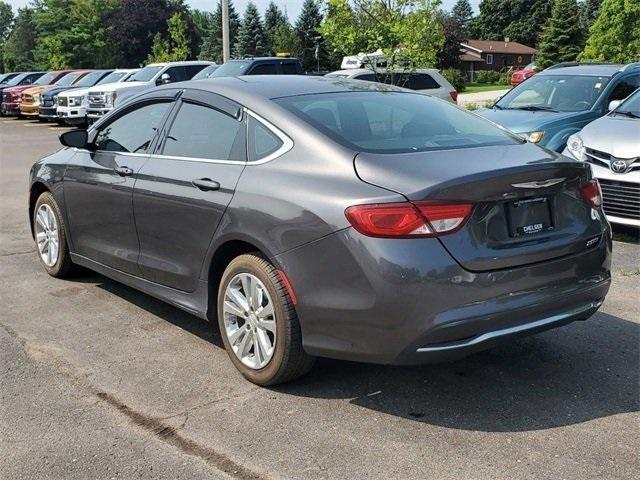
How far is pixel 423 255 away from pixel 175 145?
204 centimetres

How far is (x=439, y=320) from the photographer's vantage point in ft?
10.8

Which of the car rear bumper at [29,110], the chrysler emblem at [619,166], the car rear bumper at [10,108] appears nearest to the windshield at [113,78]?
the car rear bumper at [29,110]

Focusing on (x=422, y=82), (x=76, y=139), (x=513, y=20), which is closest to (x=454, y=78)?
(x=422, y=82)

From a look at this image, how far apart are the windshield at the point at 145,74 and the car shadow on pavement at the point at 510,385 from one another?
1812 cm

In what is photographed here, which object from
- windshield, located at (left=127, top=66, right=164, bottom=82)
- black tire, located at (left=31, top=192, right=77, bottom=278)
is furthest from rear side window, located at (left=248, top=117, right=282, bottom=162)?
windshield, located at (left=127, top=66, right=164, bottom=82)

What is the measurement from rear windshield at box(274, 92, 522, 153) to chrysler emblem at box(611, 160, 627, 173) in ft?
9.61

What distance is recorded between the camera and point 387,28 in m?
15.7

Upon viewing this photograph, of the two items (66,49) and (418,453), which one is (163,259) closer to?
(418,453)

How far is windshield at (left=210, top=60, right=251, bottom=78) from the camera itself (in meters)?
18.0

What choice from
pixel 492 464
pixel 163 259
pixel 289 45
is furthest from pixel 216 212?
pixel 289 45

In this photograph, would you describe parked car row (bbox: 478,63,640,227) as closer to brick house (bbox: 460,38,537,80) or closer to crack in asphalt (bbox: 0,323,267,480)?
crack in asphalt (bbox: 0,323,267,480)

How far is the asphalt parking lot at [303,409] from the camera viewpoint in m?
3.18

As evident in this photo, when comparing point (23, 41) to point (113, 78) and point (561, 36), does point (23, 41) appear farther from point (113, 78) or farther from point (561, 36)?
point (113, 78)

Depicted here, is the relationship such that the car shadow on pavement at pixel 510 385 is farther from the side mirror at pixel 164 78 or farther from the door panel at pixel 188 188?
the side mirror at pixel 164 78
